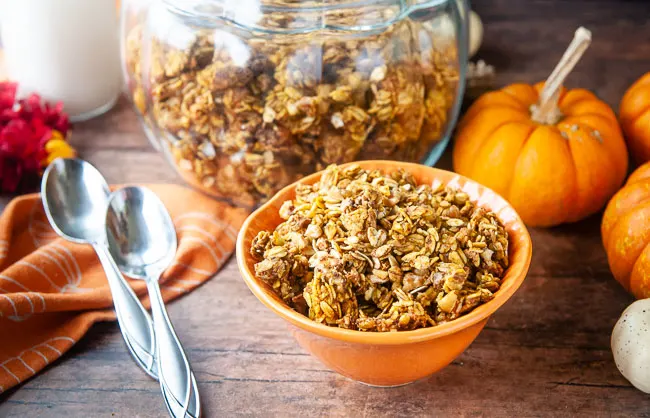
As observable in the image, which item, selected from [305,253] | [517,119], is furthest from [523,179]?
[305,253]

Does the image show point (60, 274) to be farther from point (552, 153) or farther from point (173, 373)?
point (552, 153)

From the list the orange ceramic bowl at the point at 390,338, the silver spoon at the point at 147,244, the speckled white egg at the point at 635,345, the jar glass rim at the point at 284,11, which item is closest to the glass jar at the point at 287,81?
the jar glass rim at the point at 284,11

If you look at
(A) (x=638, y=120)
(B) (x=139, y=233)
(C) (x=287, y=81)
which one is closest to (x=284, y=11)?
(C) (x=287, y=81)

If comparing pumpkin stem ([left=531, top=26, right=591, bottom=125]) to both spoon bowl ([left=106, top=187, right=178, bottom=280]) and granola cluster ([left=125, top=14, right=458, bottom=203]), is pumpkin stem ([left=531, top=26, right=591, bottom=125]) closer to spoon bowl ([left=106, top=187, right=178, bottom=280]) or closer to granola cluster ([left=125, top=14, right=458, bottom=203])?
granola cluster ([left=125, top=14, right=458, bottom=203])

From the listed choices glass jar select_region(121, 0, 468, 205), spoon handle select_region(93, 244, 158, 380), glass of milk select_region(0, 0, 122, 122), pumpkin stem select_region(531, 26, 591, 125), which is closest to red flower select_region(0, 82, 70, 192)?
glass of milk select_region(0, 0, 122, 122)

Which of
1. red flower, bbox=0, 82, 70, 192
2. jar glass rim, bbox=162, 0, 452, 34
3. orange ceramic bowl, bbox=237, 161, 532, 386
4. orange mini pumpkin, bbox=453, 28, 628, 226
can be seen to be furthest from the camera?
red flower, bbox=0, 82, 70, 192

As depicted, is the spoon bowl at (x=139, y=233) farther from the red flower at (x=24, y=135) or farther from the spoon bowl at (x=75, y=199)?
the red flower at (x=24, y=135)

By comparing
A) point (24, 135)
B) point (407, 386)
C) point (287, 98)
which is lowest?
point (407, 386)

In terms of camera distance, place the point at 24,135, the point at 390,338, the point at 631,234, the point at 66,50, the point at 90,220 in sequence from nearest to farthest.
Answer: the point at 390,338 < the point at 631,234 < the point at 90,220 < the point at 24,135 < the point at 66,50
